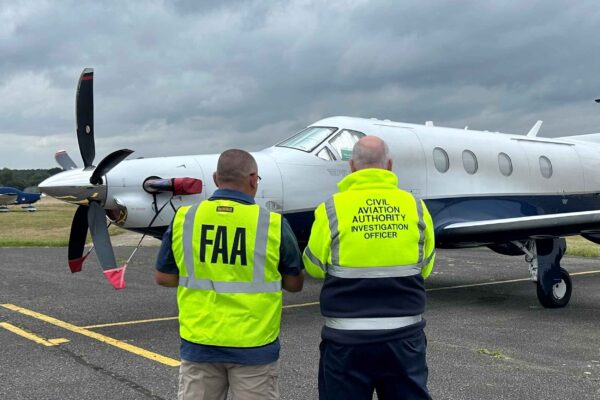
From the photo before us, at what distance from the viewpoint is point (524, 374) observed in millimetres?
5520

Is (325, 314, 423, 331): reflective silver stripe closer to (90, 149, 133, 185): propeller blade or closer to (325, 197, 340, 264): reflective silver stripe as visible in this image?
(325, 197, 340, 264): reflective silver stripe

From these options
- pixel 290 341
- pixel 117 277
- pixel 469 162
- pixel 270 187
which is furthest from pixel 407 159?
pixel 117 277

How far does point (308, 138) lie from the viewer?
9.10m

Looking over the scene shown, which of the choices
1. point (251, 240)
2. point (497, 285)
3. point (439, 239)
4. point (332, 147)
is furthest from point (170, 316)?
point (497, 285)

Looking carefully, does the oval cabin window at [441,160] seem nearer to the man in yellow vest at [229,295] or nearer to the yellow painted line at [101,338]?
the yellow painted line at [101,338]

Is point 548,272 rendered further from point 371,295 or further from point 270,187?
point 371,295

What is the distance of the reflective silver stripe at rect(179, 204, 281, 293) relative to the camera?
290 centimetres

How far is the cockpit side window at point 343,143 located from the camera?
8969 mm

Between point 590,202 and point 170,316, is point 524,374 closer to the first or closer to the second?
point 170,316

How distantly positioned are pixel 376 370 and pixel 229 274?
84 cm

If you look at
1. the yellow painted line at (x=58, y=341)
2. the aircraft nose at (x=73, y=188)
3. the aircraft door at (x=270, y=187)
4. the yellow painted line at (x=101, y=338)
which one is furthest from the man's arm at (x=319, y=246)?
the aircraft door at (x=270, y=187)

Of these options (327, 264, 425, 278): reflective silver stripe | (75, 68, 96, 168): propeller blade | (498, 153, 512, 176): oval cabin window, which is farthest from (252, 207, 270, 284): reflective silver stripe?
(498, 153, 512, 176): oval cabin window

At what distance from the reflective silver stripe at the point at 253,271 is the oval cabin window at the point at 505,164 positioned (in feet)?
28.6

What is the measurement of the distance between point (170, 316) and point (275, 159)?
8.61 feet
